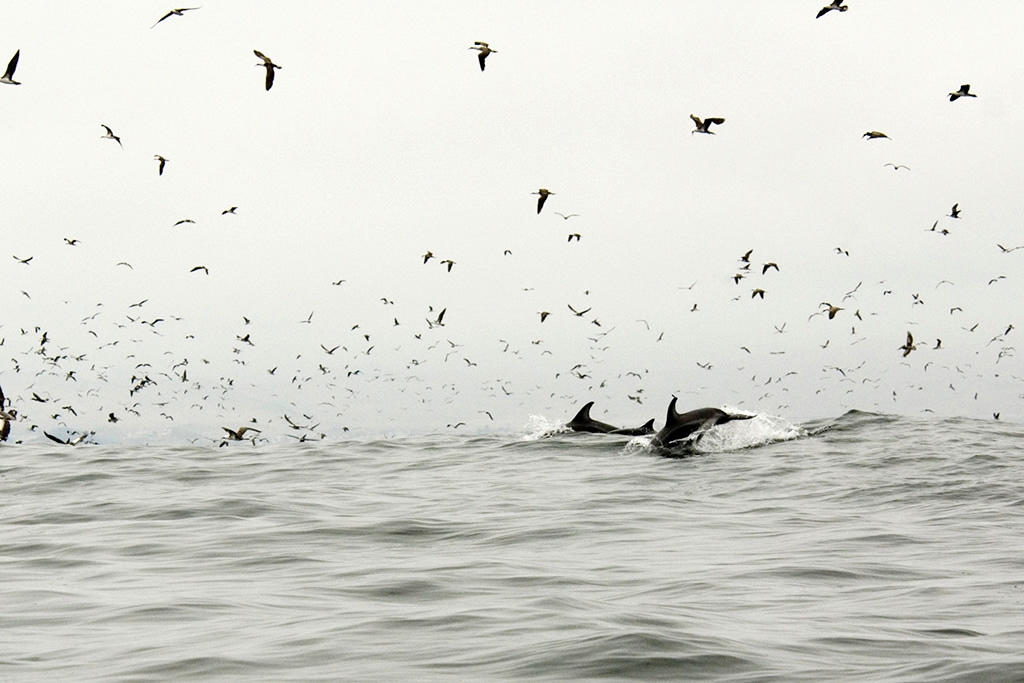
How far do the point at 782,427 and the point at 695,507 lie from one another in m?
11.4

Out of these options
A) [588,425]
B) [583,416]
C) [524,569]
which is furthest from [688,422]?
[524,569]

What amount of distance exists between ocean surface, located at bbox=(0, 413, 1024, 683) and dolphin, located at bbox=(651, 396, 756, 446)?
1.28 m

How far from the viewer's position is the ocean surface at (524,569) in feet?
26.5

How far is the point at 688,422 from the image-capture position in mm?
23250

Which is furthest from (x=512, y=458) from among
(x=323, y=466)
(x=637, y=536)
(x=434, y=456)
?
(x=637, y=536)

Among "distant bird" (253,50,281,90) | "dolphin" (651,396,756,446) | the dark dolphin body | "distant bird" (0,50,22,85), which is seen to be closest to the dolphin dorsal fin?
the dark dolphin body

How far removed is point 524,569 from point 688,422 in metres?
Result: 12.3

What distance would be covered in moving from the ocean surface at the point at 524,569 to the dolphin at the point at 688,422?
128 centimetres

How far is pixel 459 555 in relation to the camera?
40.2 feet

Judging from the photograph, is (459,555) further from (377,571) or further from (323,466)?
(323,466)

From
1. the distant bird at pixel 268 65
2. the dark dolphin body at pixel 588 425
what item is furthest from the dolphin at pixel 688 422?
the distant bird at pixel 268 65

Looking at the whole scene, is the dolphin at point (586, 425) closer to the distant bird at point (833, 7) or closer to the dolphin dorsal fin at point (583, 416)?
the dolphin dorsal fin at point (583, 416)

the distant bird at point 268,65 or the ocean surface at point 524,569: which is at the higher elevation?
the distant bird at point 268,65

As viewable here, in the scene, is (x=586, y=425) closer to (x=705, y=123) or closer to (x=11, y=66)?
(x=705, y=123)
